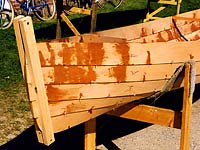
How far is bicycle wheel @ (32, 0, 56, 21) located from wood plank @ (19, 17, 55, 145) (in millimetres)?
8808

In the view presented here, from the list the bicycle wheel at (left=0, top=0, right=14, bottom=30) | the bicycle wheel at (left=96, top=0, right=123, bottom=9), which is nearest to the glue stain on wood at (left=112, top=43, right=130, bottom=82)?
the bicycle wheel at (left=0, top=0, right=14, bottom=30)

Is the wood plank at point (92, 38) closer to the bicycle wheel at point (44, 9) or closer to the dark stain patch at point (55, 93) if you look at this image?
the dark stain patch at point (55, 93)

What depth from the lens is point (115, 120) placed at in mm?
6500

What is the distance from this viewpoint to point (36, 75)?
3824 millimetres

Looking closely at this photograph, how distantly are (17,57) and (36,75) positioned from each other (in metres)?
5.45

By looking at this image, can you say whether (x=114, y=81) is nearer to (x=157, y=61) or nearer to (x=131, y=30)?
(x=157, y=61)

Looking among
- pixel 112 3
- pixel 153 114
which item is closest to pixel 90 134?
pixel 153 114

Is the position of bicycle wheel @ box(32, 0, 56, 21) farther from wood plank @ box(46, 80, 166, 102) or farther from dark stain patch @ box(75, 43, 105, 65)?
dark stain patch @ box(75, 43, 105, 65)

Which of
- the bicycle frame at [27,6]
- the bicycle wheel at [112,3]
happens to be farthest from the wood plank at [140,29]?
the bicycle wheel at [112,3]

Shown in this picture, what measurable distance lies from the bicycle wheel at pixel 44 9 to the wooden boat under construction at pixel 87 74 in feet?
25.3

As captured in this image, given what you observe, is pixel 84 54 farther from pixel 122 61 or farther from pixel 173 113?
pixel 173 113

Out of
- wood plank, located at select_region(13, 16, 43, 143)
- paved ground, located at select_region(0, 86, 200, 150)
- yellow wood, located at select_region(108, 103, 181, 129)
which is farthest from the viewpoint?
paved ground, located at select_region(0, 86, 200, 150)

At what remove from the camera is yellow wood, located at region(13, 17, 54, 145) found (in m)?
3.67

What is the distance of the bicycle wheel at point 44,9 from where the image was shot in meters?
12.5
